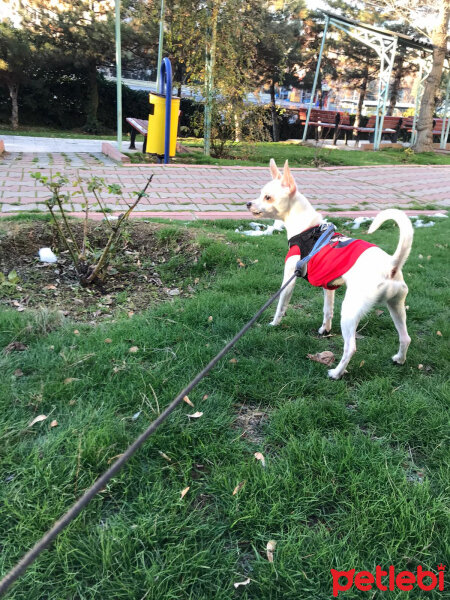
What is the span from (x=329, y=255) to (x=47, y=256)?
287 cm

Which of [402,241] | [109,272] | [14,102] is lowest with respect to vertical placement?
[109,272]

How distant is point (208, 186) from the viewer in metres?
8.49

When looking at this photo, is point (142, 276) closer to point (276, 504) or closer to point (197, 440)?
point (197, 440)

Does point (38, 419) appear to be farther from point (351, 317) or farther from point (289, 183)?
point (289, 183)

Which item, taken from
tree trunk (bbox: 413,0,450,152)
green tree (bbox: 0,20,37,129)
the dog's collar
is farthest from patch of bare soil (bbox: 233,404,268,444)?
green tree (bbox: 0,20,37,129)

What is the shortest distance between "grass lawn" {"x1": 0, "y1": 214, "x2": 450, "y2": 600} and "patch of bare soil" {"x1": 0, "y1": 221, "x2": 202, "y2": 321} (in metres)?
0.38

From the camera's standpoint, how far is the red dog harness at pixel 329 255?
9.07ft

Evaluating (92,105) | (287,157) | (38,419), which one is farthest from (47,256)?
(92,105)

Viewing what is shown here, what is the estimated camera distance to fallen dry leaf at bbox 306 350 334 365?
2.96 meters

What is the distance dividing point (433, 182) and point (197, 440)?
11405mm

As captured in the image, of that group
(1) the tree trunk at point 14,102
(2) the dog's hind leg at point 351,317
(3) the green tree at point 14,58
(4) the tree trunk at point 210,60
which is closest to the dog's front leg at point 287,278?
(2) the dog's hind leg at point 351,317

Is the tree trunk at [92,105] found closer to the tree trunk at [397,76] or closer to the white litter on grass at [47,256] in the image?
the tree trunk at [397,76]

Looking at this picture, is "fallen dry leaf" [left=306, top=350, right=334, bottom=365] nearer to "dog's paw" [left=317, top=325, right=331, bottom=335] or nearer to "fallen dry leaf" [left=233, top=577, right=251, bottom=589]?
"dog's paw" [left=317, top=325, right=331, bottom=335]

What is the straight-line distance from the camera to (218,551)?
163 cm
